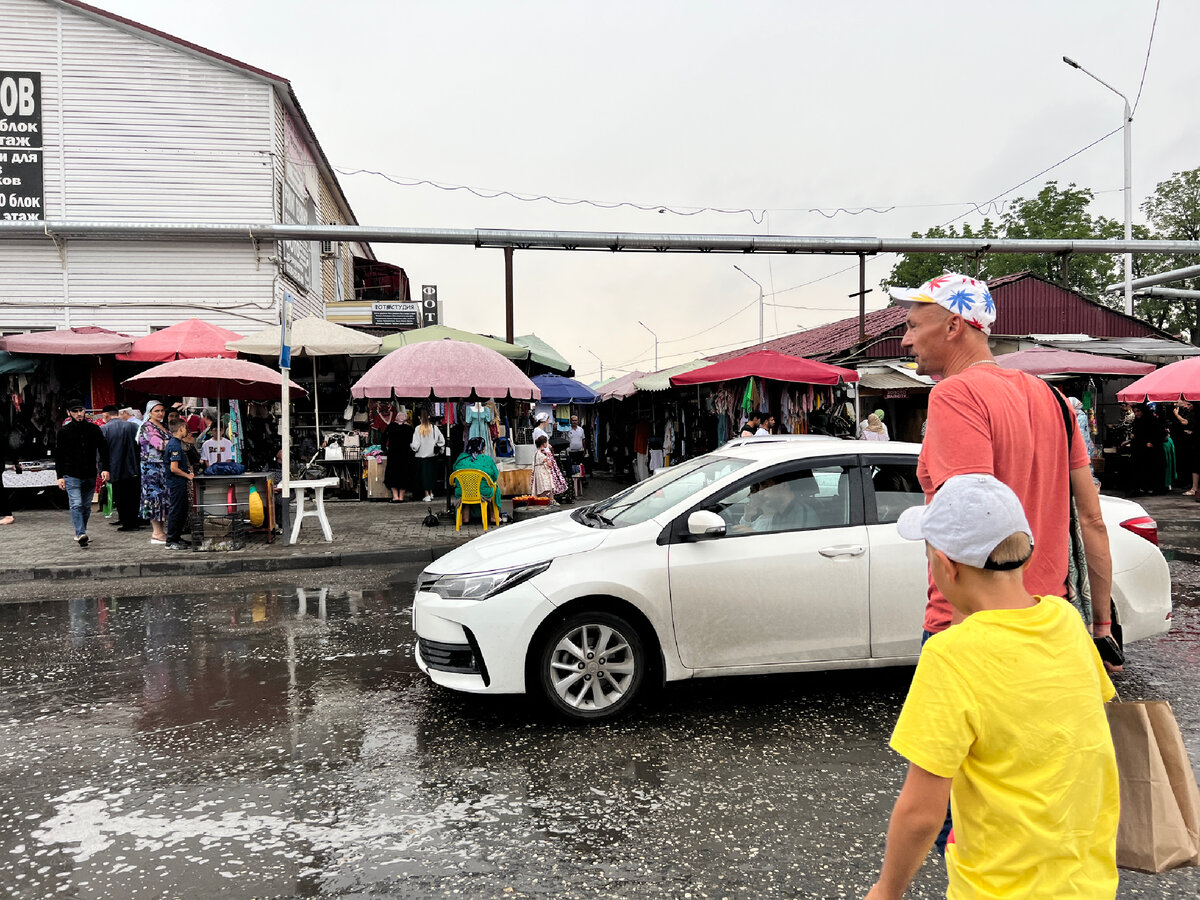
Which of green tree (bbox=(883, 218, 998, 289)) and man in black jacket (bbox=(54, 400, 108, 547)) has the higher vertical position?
green tree (bbox=(883, 218, 998, 289))

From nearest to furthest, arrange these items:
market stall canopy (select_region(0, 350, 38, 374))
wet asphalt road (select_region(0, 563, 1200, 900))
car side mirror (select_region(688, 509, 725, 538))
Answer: wet asphalt road (select_region(0, 563, 1200, 900)) → car side mirror (select_region(688, 509, 725, 538)) → market stall canopy (select_region(0, 350, 38, 374))

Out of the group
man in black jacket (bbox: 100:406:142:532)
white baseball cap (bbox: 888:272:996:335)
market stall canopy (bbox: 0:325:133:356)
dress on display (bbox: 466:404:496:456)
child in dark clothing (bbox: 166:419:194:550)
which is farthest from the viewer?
dress on display (bbox: 466:404:496:456)

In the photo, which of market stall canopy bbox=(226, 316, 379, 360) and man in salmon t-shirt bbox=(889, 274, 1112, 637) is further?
market stall canopy bbox=(226, 316, 379, 360)

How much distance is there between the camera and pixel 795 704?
488 cm

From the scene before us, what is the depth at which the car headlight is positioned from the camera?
177 inches

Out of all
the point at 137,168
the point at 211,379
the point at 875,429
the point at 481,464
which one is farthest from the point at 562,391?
the point at 137,168

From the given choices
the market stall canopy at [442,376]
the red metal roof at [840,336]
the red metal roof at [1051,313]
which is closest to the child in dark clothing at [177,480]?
the market stall canopy at [442,376]

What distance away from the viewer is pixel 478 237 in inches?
663

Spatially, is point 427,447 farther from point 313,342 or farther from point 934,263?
point 934,263

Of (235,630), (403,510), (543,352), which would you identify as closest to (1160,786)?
(235,630)

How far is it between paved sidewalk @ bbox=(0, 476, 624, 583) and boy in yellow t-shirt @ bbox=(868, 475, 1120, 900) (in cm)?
944

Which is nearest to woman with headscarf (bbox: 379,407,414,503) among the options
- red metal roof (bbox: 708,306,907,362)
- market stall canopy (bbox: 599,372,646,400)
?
market stall canopy (bbox: 599,372,646,400)

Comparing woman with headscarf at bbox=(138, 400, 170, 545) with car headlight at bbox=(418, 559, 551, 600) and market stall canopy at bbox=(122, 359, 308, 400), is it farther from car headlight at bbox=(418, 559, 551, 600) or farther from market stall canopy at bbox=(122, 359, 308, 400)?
car headlight at bbox=(418, 559, 551, 600)

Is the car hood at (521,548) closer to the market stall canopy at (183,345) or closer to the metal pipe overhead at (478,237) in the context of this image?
the market stall canopy at (183,345)
